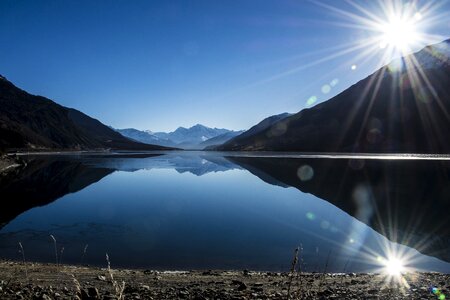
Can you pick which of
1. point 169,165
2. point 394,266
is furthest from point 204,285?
point 169,165

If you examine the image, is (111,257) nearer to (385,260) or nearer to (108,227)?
(108,227)

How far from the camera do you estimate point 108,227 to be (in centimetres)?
2888

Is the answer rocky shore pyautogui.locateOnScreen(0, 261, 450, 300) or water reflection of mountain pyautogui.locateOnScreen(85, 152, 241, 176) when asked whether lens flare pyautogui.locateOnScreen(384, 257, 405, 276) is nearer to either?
rocky shore pyautogui.locateOnScreen(0, 261, 450, 300)

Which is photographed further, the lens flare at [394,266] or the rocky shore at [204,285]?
the lens flare at [394,266]

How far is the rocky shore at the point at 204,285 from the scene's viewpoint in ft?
39.7

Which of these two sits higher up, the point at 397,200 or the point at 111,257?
the point at 397,200

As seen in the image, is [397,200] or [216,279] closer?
[216,279]

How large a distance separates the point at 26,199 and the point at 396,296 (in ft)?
136

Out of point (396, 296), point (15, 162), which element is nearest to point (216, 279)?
point (396, 296)

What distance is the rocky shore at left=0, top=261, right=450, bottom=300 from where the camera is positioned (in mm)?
12094

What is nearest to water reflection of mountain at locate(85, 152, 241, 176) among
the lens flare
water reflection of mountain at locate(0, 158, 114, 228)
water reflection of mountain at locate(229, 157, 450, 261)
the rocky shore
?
water reflection of mountain at locate(0, 158, 114, 228)

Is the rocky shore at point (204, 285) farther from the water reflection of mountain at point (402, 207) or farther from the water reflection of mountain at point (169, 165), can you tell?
the water reflection of mountain at point (169, 165)

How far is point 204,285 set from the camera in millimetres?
14109

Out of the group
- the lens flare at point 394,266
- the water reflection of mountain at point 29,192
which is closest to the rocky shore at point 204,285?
the lens flare at point 394,266
